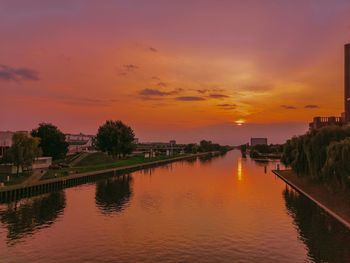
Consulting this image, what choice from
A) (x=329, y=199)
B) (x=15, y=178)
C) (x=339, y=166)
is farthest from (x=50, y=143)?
(x=339, y=166)

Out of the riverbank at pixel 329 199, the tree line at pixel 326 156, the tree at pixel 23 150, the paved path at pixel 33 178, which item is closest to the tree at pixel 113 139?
the paved path at pixel 33 178

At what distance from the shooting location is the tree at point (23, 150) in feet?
244

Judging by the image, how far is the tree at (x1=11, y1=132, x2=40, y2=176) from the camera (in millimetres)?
74312

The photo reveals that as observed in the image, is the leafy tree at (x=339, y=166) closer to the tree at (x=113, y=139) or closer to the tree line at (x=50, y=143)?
the tree line at (x=50, y=143)

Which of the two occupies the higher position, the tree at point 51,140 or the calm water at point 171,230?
the tree at point 51,140

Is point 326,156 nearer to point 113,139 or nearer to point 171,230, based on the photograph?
point 171,230

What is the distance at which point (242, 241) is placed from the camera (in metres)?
33.5

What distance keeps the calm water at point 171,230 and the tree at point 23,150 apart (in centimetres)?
1861

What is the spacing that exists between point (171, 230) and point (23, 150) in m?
53.5

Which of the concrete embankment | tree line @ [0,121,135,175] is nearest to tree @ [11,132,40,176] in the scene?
tree line @ [0,121,135,175]

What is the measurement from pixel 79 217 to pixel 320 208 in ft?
118

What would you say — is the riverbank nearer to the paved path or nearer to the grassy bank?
the grassy bank

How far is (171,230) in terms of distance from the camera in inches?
1478

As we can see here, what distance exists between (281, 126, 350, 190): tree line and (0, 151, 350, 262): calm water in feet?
17.7
